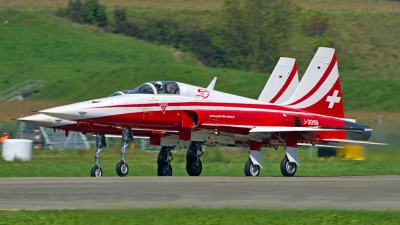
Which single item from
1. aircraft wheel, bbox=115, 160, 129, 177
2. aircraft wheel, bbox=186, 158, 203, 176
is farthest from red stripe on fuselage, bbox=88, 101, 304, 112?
aircraft wheel, bbox=186, 158, 203, 176

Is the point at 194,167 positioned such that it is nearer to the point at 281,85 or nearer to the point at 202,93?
the point at 202,93

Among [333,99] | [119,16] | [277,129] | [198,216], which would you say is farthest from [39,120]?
[119,16]

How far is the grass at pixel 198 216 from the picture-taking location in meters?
10.6

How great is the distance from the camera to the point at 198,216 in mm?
11070

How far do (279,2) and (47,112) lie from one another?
46.3 m

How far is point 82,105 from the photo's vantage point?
65.4 ft

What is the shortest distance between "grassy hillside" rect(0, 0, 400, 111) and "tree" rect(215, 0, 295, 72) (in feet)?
6.54

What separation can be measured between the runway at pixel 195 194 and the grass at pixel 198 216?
75cm

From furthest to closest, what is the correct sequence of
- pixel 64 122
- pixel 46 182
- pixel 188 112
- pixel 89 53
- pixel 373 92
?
pixel 89 53 → pixel 373 92 → pixel 64 122 → pixel 188 112 → pixel 46 182

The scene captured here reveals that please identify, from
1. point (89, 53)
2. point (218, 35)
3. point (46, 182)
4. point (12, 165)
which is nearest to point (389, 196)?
point (46, 182)

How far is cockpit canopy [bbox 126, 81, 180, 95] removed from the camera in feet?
69.2

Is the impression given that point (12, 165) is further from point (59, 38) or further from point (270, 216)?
point (59, 38)

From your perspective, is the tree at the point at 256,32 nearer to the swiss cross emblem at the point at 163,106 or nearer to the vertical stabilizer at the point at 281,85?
the vertical stabilizer at the point at 281,85

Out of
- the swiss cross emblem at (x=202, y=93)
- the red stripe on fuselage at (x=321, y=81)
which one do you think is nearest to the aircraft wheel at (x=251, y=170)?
the swiss cross emblem at (x=202, y=93)
